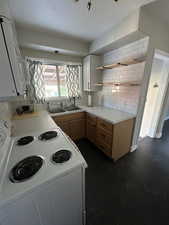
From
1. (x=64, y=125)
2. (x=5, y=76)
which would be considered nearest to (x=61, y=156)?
(x=5, y=76)

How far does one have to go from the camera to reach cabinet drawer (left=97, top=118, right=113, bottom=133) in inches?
72.9

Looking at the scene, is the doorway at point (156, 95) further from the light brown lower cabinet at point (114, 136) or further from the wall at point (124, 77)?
the light brown lower cabinet at point (114, 136)

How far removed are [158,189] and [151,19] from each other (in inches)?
104

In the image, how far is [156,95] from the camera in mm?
2639

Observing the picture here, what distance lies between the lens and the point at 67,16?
1515 millimetres

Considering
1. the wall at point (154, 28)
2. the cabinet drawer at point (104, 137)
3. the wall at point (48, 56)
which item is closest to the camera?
the wall at point (154, 28)

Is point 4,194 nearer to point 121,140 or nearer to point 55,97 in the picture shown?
point 121,140

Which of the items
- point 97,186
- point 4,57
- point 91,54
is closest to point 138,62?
point 91,54

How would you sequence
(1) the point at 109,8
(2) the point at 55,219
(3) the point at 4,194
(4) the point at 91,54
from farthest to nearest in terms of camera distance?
(4) the point at 91,54 → (1) the point at 109,8 → (2) the point at 55,219 → (3) the point at 4,194

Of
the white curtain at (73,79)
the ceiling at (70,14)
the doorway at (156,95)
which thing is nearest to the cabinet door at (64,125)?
→ the white curtain at (73,79)

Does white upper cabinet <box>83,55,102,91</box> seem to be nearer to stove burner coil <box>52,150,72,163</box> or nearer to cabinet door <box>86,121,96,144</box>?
cabinet door <box>86,121,96,144</box>

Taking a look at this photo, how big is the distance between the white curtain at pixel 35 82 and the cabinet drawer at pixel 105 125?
1.53 m

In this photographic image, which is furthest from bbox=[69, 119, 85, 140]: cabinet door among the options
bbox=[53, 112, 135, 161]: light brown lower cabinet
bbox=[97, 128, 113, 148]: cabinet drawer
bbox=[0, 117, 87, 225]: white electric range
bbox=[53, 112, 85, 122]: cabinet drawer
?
bbox=[0, 117, 87, 225]: white electric range

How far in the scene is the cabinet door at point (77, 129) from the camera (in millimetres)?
2567
